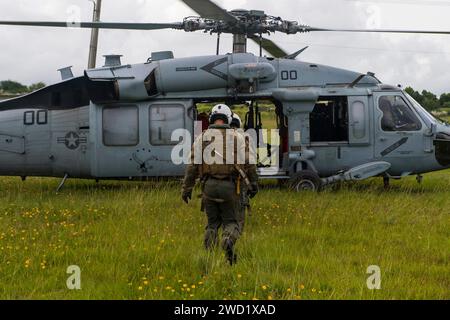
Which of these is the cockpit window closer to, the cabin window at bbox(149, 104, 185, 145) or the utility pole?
the cabin window at bbox(149, 104, 185, 145)

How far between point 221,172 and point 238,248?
36.8 inches

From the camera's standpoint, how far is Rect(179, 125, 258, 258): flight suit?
5.75 meters

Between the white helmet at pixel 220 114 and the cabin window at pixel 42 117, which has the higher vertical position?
the cabin window at pixel 42 117

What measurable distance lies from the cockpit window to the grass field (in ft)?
5.21

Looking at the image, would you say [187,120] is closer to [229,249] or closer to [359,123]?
[359,123]

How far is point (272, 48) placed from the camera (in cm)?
1149

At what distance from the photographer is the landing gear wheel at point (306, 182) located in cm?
1038

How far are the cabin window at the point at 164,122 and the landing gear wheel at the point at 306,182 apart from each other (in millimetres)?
2575

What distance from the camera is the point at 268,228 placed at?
23.4 feet

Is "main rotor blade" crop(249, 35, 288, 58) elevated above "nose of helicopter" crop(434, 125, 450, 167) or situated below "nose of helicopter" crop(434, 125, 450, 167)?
above

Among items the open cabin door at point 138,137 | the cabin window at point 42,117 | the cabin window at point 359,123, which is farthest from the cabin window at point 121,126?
the cabin window at point 359,123

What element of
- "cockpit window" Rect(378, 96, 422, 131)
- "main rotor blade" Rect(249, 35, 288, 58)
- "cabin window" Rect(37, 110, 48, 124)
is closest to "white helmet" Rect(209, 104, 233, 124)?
"main rotor blade" Rect(249, 35, 288, 58)
